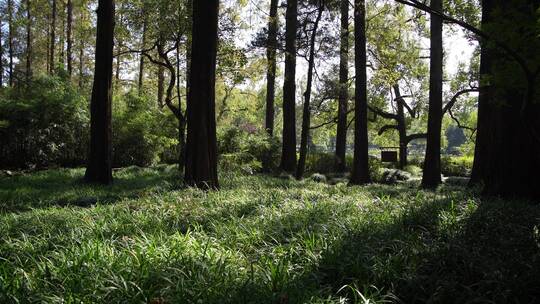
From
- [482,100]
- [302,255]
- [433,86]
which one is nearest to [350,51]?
[433,86]

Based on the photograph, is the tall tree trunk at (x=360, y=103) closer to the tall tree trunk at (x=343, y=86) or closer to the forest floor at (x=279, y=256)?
the tall tree trunk at (x=343, y=86)

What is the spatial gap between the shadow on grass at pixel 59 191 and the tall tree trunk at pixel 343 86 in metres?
8.24

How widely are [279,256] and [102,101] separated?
7759mm

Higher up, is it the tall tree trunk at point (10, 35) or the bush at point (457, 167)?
the tall tree trunk at point (10, 35)

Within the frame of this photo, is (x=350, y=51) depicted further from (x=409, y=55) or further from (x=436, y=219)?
(x=436, y=219)

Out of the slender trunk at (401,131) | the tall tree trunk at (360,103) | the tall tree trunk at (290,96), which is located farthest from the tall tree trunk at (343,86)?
the slender trunk at (401,131)

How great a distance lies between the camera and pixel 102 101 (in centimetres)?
955

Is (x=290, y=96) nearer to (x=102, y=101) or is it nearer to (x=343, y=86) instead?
(x=343, y=86)

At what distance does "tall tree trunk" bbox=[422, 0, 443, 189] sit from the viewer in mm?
11586

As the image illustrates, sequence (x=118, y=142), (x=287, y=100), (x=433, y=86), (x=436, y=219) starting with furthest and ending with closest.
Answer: (x=287, y=100)
(x=118, y=142)
(x=433, y=86)
(x=436, y=219)

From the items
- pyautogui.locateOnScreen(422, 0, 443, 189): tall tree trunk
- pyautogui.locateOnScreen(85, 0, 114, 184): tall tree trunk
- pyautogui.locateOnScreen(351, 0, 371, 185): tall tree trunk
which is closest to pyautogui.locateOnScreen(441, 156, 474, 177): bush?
pyautogui.locateOnScreen(422, 0, 443, 189): tall tree trunk

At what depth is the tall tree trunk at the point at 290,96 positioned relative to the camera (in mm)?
14531

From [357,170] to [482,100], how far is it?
162 inches

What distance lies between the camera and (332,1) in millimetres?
12547
